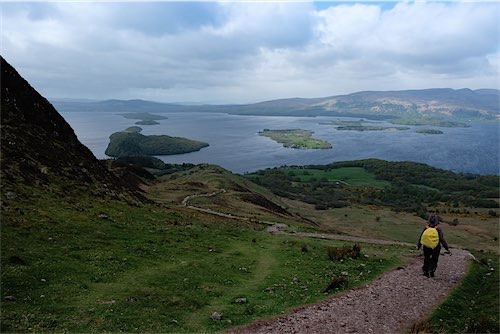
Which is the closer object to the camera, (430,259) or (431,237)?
(431,237)

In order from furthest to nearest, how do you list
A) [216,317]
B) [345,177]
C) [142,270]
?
[345,177] → [142,270] → [216,317]

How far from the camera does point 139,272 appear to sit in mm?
19453

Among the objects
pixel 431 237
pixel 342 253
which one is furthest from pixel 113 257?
pixel 431 237

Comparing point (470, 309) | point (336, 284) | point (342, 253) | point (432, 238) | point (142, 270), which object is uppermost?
point (432, 238)

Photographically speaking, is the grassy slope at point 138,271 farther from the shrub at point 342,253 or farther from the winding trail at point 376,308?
the winding trail at point 376,308

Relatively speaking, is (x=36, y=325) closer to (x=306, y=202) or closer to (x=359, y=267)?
(x=359, y=267)

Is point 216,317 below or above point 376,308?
above

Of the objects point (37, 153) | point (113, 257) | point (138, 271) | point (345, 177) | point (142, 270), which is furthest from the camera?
point (345, 177)

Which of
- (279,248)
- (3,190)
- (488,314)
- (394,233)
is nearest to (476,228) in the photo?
(394,233)

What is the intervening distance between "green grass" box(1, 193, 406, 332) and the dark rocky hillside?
2.38 meters

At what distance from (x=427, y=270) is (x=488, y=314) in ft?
17.2

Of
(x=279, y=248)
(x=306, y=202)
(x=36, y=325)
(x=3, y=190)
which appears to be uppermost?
(x=3, y=190)

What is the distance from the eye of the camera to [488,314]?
16.6 metres

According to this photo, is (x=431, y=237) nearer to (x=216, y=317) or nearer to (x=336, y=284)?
(x=336, y=284)
